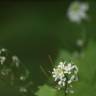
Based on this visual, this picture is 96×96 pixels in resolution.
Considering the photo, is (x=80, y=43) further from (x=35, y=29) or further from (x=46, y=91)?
(x=46, y=91)

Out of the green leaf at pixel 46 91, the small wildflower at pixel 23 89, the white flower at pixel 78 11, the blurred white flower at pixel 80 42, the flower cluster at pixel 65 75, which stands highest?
the white flower at pixel 78 11

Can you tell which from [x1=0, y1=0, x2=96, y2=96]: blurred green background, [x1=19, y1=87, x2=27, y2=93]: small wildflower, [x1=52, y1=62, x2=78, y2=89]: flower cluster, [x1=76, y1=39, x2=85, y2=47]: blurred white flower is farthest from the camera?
[x1=0, y1=0, x2=96, y2=96]: blurred green background

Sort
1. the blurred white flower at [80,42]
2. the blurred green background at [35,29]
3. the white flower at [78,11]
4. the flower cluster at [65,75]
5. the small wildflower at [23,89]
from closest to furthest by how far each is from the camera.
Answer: the flower cluster at [65,75] < the small wildflower at [23,89] < the blurred white flower at [80,42] < the white flower at [78,11] < the blurred green background at [35,29]

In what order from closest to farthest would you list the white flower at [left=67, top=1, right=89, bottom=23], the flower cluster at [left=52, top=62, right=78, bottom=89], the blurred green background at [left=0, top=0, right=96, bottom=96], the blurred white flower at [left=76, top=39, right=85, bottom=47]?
the flower cluster at [left=52, top=62, right=78, bottom=89] → the blurred white flower at [left=76, top=39, right=85, bottom=47] → the white flower at [left=67, top=1, right=89, bottom=23] → the blurred green background at [left=0, top=0, right=96, bottom=96]

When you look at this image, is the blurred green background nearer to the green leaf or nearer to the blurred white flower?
the blurred white flower

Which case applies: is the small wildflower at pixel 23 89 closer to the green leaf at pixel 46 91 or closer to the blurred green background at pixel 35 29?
the green leaf at pixel 46 91

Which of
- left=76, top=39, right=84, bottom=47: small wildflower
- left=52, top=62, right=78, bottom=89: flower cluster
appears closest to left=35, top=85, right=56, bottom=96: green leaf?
left=52, top=62, right=78, bottom=89: flower cluster

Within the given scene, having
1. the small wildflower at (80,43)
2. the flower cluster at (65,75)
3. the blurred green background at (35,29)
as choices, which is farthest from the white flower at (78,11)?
the flower cluster at (65,75)

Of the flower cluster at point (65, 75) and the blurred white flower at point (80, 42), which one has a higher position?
the blurred white flower at point (80, 42)
